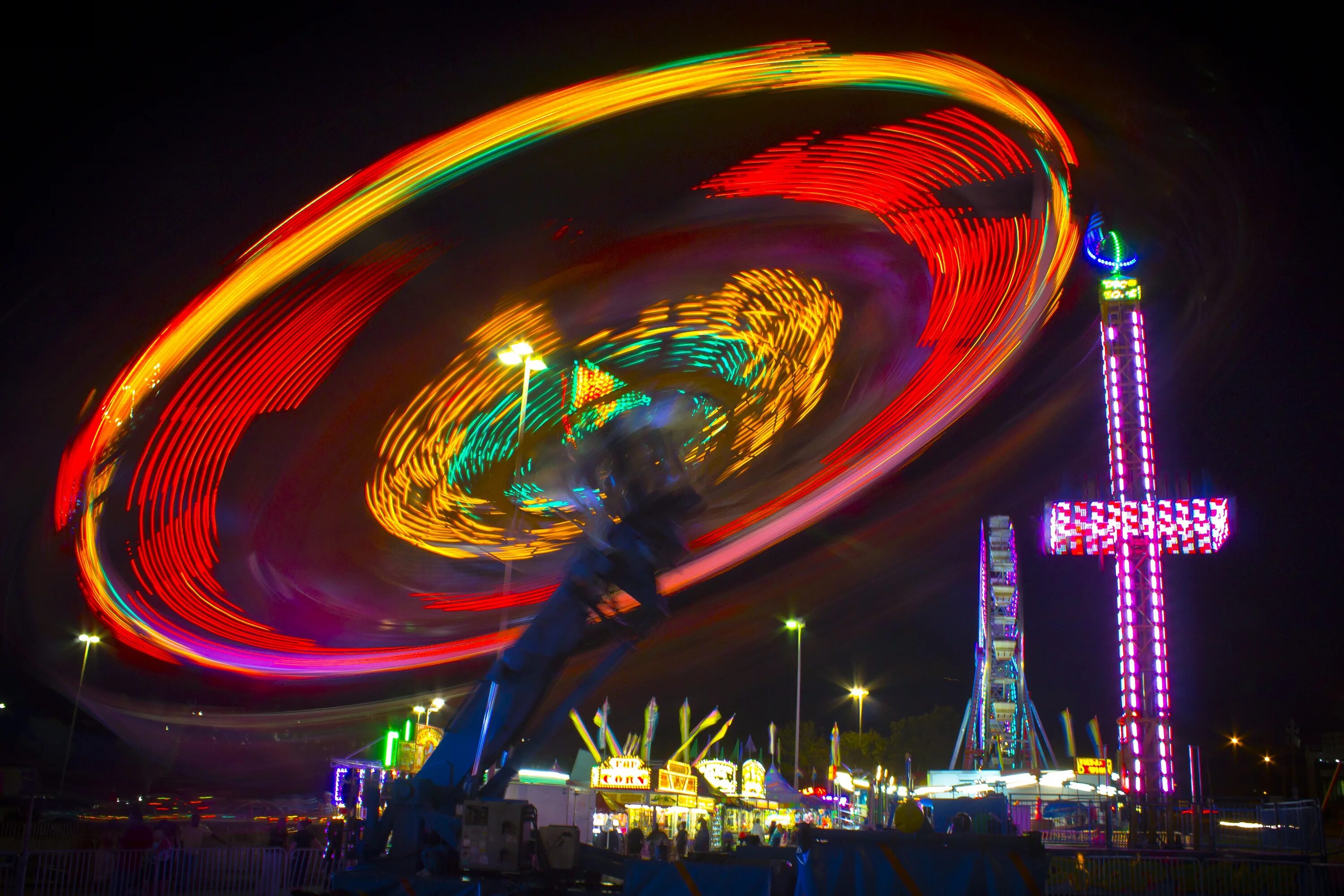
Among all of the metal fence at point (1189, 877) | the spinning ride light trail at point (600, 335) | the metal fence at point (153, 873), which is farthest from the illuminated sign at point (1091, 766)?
the metal fence at point (153, 873)

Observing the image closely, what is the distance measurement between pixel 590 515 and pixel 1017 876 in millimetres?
6276

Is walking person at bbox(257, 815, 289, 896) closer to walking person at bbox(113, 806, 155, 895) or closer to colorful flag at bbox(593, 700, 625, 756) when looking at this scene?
walking person at bbox(113, 806, 155, 895)

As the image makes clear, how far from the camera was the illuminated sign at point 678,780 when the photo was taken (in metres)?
33.6

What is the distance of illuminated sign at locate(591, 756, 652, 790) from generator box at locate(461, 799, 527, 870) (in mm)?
20048

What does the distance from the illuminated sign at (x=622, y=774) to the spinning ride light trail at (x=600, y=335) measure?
571 inches

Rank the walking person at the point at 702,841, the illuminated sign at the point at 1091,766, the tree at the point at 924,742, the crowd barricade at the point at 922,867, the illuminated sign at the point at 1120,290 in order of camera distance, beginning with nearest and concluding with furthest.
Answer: the crowd barricade at the point at 922,867, the walking person at the point at 702,841, the illuminated sign at the point at 1120,290, the illuminated sign at the point at 1091,766, the tree at the point at 924,742

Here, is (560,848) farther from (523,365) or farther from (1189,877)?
(1189,877)

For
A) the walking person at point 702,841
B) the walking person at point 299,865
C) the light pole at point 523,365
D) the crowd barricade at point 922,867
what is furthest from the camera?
the walking person at point 702,841

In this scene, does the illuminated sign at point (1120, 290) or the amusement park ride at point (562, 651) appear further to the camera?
the illuminated sign at point (1120, 290)

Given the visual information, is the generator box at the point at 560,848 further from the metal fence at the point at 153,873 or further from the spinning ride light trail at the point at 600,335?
the spinning ride light trail at the point at 600,335

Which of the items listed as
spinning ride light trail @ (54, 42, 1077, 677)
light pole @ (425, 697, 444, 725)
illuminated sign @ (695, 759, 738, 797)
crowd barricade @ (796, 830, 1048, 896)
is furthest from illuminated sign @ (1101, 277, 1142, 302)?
light pole @ (425, 697, 444, 725)

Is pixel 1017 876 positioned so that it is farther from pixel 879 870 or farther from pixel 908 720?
pixel 908 720

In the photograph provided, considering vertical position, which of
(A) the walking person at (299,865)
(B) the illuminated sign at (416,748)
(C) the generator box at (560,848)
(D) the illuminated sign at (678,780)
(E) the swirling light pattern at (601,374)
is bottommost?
(A) the walking person at (299,865)

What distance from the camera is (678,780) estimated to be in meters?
34.7
